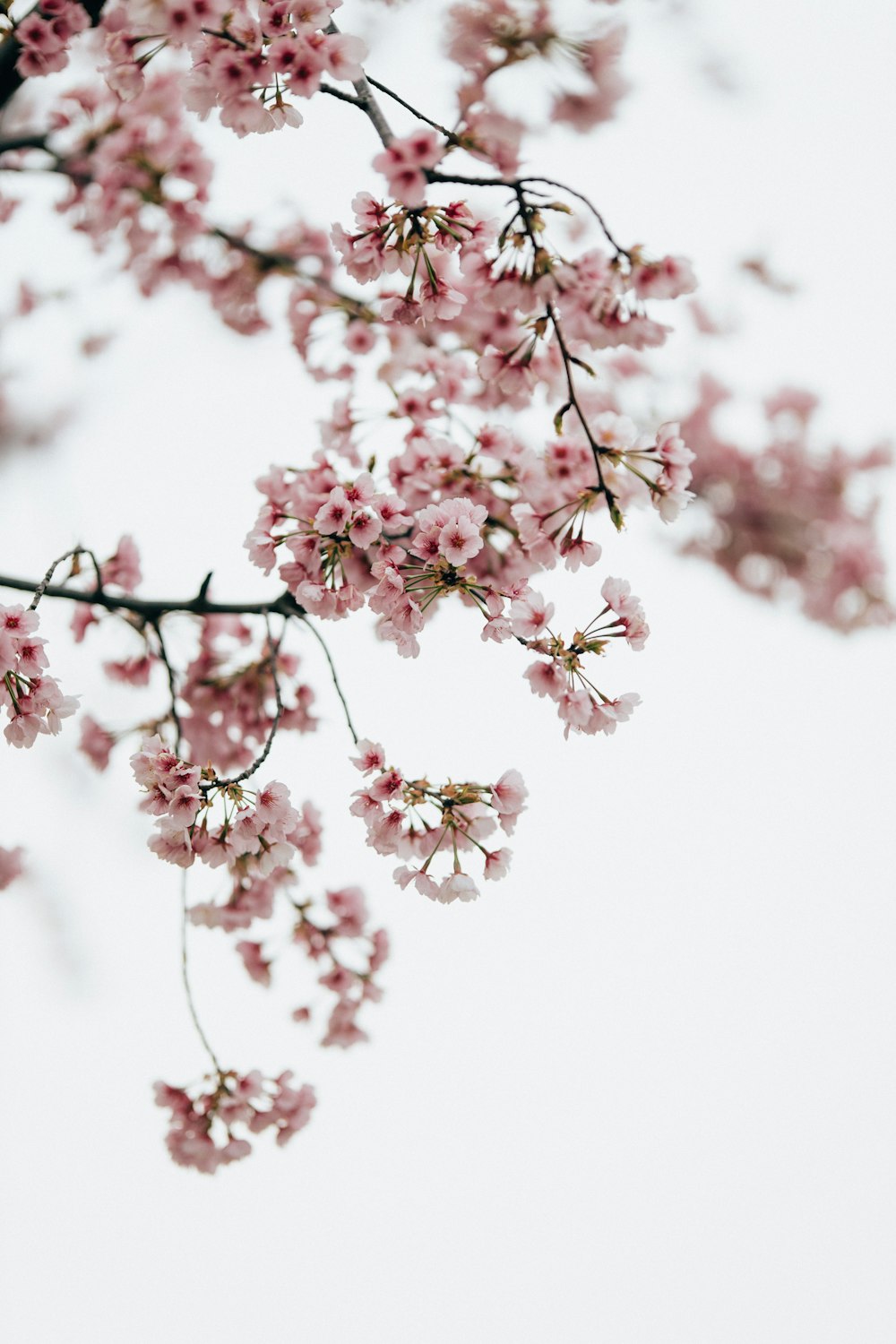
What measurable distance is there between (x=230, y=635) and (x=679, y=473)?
1125 millimetres

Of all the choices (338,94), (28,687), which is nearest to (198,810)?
(28,687)

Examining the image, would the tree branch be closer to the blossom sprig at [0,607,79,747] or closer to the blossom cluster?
the blossom sprig at [0,607,79,747]

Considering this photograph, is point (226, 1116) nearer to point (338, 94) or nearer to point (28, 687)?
point (28, 687)

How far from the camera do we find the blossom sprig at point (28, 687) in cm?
135

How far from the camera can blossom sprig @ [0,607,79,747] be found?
4.43 ft

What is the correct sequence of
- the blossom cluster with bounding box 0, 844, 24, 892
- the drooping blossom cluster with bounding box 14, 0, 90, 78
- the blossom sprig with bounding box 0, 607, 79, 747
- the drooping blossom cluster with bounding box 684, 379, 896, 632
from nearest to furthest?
1. the blossom sprig with bounding box 0, 607, 79, 747
2. the drooping blossom cluster with bounding box 14, 0, 90, 78
3. the blossom cluster with bounding box 0, 844, 24, 892
4. the drooping blossom cluster with bounding box 684, 379, 896, 632

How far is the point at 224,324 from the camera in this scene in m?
2.80

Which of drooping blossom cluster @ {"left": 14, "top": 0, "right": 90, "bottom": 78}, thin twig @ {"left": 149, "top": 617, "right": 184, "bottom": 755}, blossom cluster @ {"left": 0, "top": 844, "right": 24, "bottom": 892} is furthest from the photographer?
blossom cluster @ {"left": 0, "top": 844, "right": 24, "bottom": 892}

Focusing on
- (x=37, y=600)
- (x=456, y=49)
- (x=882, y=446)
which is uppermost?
(x=882, y=446)

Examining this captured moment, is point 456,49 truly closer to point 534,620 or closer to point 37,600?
point 534,620

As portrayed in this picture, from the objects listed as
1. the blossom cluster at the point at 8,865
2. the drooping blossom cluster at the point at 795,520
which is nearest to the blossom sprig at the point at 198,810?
the blossom cluster at the point at 8,865

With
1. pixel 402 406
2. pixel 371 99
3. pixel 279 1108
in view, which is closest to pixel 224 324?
pixel 402 406

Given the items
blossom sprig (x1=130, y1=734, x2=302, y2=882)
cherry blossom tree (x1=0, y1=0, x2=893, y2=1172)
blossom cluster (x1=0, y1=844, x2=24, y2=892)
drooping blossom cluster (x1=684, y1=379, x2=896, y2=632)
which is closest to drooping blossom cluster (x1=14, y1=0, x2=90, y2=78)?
cherry blossom tree (x1=0, y1=0, x2=893, y2=1172)

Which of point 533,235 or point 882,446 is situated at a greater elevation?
point 882,446
